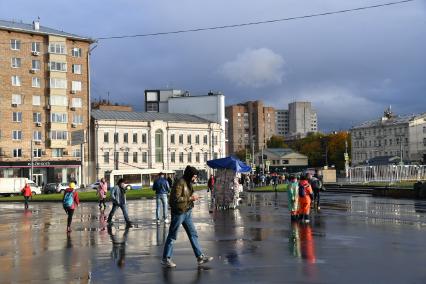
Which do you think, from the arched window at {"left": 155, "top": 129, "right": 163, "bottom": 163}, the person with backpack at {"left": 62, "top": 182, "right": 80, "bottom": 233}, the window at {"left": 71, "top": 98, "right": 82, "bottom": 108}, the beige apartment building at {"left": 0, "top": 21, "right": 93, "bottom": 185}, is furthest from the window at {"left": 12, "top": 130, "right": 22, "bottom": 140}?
the person with backpack at {"left": 62, "top": 182, "right": 80, "bottom": 233}

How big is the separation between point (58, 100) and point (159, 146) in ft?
67.7

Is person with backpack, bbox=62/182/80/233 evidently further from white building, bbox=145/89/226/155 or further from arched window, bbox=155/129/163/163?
white building, bbox=145/89/226/155

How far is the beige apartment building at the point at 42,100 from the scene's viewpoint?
79.8m

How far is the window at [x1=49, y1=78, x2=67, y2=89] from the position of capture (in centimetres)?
8319

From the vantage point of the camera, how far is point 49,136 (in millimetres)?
83188

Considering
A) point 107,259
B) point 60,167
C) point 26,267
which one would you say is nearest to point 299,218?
point 107,259

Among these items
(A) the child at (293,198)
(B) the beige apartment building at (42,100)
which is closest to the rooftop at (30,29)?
(B) the beige apartment building at (42,100)

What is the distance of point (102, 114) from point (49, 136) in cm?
1292

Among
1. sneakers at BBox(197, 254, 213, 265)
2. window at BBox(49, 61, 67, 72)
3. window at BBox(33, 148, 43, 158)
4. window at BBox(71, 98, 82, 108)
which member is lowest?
sneakers at BBox(197, 254, 213, 265)

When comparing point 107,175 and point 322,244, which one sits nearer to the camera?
point 322,244

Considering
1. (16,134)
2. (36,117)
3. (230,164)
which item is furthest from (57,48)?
(230,164)

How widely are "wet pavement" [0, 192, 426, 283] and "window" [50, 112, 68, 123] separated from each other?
6471 cm

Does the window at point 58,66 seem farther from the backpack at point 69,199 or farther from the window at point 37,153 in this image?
the backpack at point 69,199

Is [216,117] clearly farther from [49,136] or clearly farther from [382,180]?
[382,180]
